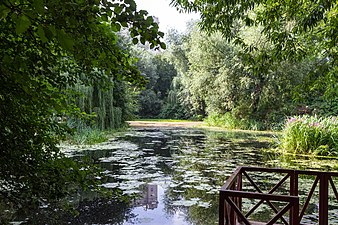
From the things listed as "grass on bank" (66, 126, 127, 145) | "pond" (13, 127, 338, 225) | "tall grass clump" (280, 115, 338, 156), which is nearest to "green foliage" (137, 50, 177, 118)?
"grass on bank" (66, 126, 127, 145)

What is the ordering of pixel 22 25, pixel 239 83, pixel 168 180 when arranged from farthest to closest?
pixel 239 83, pixel 168 180, pixel 22 25

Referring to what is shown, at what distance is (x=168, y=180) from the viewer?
554 centimetres

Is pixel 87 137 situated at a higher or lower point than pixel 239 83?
lower

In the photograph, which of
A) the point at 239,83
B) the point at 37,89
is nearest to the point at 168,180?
the point at 37,89

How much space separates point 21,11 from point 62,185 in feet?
3.22

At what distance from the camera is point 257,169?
307cm

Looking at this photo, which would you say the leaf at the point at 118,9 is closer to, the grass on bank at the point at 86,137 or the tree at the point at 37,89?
the tree at the point at 37,89

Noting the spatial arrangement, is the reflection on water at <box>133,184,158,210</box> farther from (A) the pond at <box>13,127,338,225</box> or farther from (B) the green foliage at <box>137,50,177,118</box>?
(B) the green foliage at <box>137,50,177,118</box>

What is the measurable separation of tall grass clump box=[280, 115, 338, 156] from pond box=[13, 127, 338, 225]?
800mm

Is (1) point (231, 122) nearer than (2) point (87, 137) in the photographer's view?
No

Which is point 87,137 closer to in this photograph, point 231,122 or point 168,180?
point 168,180

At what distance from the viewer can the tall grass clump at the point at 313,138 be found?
8.34 meters

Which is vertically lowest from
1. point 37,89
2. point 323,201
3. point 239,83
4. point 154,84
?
point 323,201

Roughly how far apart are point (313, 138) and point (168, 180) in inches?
188
